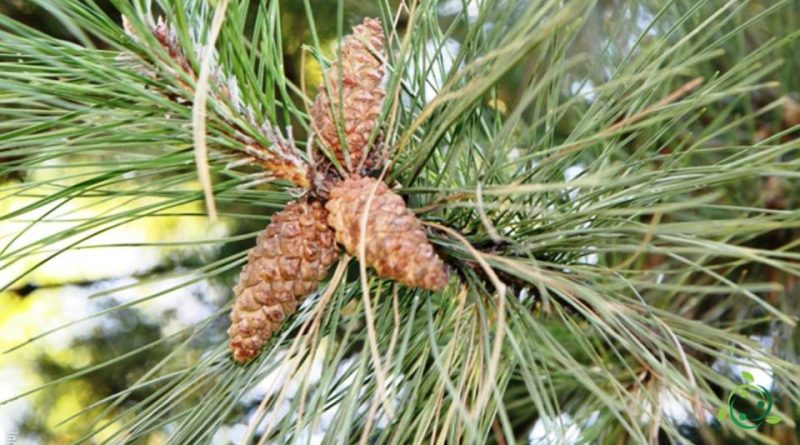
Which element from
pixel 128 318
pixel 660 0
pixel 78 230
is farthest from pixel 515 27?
pixel 128 318

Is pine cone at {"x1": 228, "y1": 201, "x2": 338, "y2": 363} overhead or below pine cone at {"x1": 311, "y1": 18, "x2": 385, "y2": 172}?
below

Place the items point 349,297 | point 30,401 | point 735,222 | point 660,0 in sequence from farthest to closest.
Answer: point 30,401
point 660,0
point 349,297
point 735,222

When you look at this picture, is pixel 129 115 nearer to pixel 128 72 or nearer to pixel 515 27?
pixel 128 72
